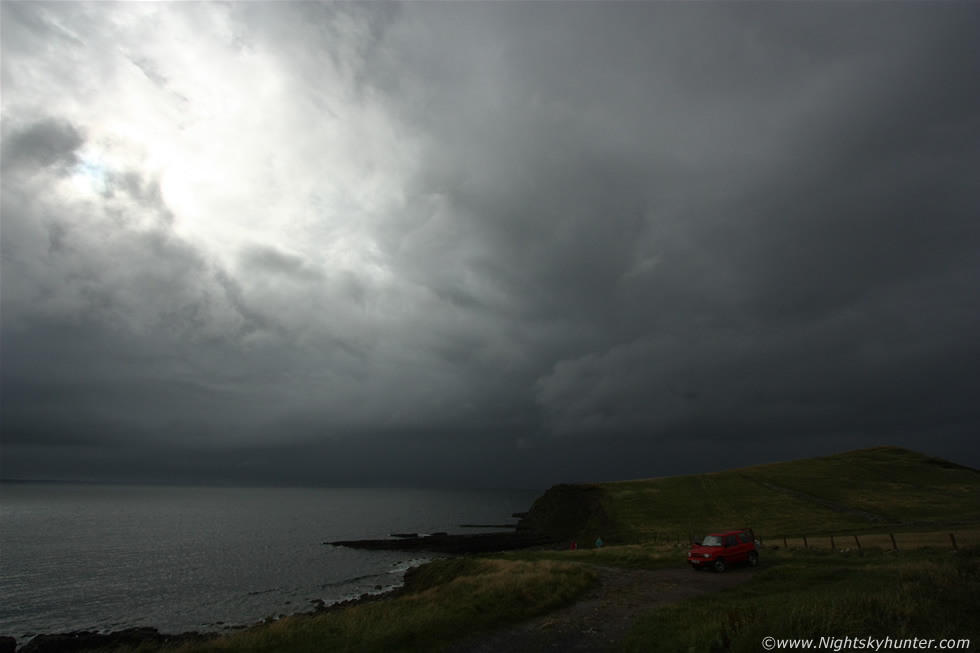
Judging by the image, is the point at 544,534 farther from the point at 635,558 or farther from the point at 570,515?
the point at 635,558

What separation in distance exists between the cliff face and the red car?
46234mm

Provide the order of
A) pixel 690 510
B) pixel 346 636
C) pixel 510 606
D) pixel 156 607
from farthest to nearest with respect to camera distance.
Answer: pixel 690 510 → pixel 156 607 → pixel 510 606 → pixel 346 636

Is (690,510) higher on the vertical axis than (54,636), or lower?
higher

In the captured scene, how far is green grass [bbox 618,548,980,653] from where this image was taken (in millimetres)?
12711

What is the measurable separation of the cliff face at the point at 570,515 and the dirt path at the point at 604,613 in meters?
49.4

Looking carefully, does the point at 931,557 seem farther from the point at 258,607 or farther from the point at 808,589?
the point at 258,607

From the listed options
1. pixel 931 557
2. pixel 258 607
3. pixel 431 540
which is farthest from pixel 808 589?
pixel 431 540

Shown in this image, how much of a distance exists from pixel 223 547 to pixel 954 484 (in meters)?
128

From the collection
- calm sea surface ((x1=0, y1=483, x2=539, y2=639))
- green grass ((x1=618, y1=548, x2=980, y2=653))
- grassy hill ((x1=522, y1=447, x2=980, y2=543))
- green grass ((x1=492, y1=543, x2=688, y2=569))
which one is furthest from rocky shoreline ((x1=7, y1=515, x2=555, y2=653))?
green grass ((x1=492, y1=543, x2=688, y2=569))

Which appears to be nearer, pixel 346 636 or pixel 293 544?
pixel 346 636

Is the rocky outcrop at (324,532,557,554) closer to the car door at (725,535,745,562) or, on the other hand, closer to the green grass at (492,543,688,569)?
the green grass at (492,543,688,569)

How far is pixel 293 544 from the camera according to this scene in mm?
96062

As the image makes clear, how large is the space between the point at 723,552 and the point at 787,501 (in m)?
58.2

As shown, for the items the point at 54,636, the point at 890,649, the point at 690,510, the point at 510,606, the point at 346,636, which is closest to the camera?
the point at 890,649
